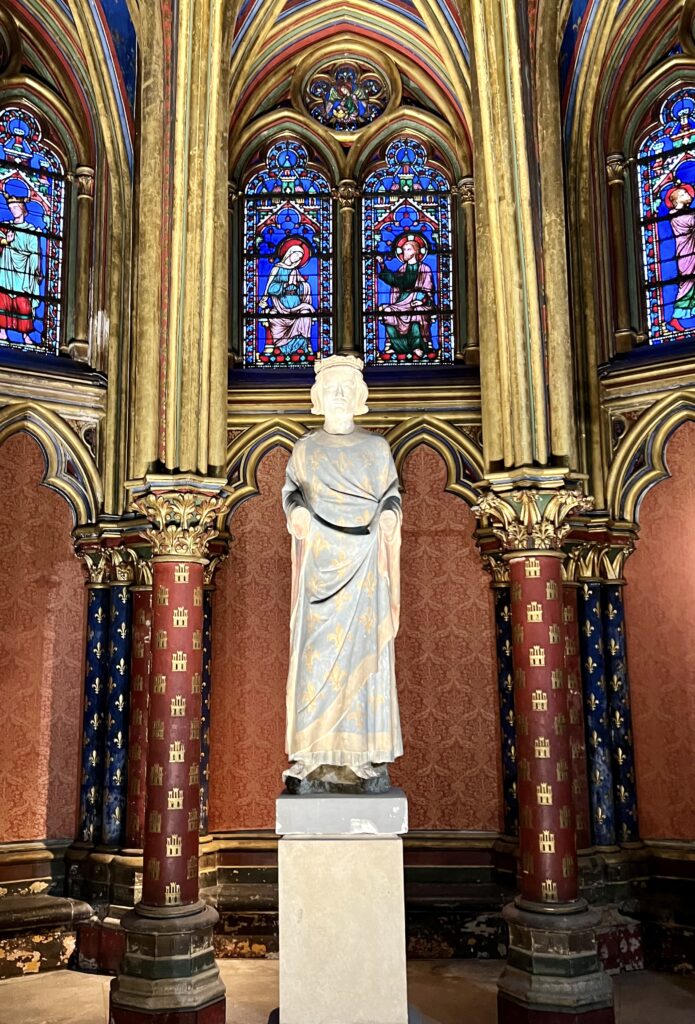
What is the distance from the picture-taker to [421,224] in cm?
1138

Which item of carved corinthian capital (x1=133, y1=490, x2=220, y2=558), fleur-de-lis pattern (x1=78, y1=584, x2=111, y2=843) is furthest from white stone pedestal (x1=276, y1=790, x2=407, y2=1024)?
fleur-de-lis pattern (x1=78, y1=584, x2=111, y2=843)

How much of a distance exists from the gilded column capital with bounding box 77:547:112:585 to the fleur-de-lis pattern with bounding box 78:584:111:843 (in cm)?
6

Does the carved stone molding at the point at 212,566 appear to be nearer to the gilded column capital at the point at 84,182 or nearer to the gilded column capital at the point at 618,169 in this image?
the gilded column capital at the point at 84,182

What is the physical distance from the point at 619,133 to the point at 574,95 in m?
0.70

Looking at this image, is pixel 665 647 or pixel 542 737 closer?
pixel 542 737

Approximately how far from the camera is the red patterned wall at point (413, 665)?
32.8ft

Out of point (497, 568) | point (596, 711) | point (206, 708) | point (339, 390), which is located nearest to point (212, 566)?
point (206, 708)

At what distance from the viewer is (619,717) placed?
9516 mm

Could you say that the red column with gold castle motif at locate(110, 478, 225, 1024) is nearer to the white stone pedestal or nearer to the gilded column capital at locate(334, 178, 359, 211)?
the white stone pedestal

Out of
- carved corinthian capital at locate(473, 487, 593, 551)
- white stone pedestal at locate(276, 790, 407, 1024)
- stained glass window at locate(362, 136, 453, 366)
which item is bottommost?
white stone pedestal at locate(276, 790, 407, 1024)

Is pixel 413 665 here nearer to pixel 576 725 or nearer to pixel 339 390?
pixel 576 725

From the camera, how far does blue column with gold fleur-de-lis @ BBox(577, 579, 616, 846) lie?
9.28 meters

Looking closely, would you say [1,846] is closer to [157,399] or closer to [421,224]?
[157,399]

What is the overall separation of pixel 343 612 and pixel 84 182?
750 centimetres
